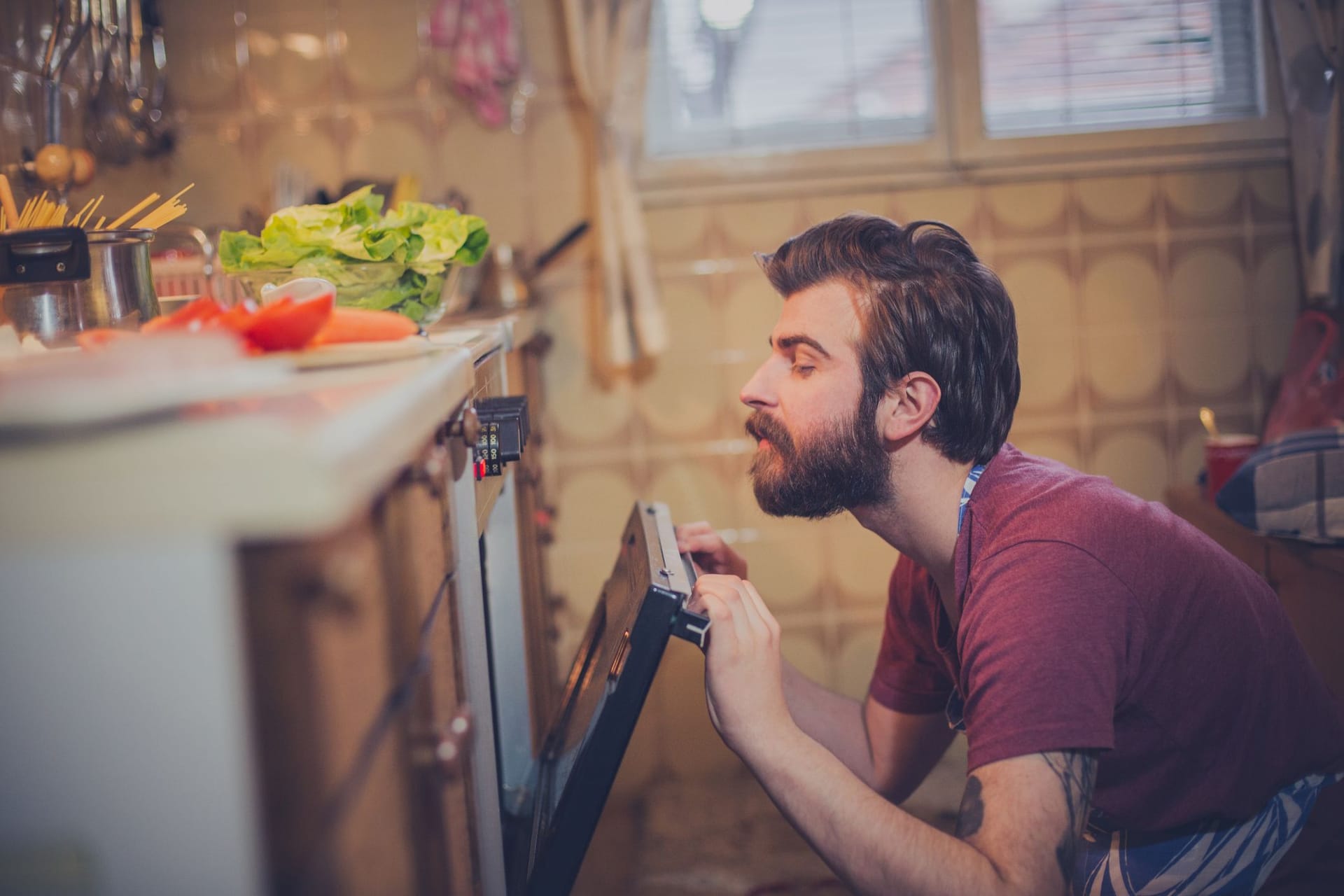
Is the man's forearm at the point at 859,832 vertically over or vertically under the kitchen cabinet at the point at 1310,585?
over

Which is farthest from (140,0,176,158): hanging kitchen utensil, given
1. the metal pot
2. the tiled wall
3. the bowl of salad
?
the metal pot

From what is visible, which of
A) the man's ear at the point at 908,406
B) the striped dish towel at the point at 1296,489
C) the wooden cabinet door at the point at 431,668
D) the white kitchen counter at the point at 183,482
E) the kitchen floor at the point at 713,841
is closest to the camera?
the white kitchen counter at the point at 183,482

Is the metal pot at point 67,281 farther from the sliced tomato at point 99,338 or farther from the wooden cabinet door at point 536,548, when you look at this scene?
the wooden cabinet door at point 536,548

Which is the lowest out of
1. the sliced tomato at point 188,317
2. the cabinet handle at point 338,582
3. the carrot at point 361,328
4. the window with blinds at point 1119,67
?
the cabinet handle at point 338,582

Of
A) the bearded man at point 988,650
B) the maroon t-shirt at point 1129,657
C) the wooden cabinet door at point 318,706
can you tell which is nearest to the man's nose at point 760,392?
the bearded man at point 988,650

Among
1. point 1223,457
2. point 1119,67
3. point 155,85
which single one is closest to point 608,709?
point 1223,457

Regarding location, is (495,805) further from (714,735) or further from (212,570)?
(714,735)

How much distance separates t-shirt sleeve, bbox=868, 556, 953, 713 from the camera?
4.48ft

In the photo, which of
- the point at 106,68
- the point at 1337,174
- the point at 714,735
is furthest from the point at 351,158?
the point at 1337,174

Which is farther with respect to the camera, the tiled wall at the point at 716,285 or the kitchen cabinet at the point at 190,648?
the tiled wall at the point at 716,285

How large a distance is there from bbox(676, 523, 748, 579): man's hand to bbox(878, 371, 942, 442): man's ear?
24 centimetres

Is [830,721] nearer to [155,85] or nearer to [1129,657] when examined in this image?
[1129,657]

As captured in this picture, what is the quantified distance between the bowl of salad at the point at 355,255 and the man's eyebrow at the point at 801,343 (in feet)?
1.33

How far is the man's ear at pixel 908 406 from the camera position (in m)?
1.23
